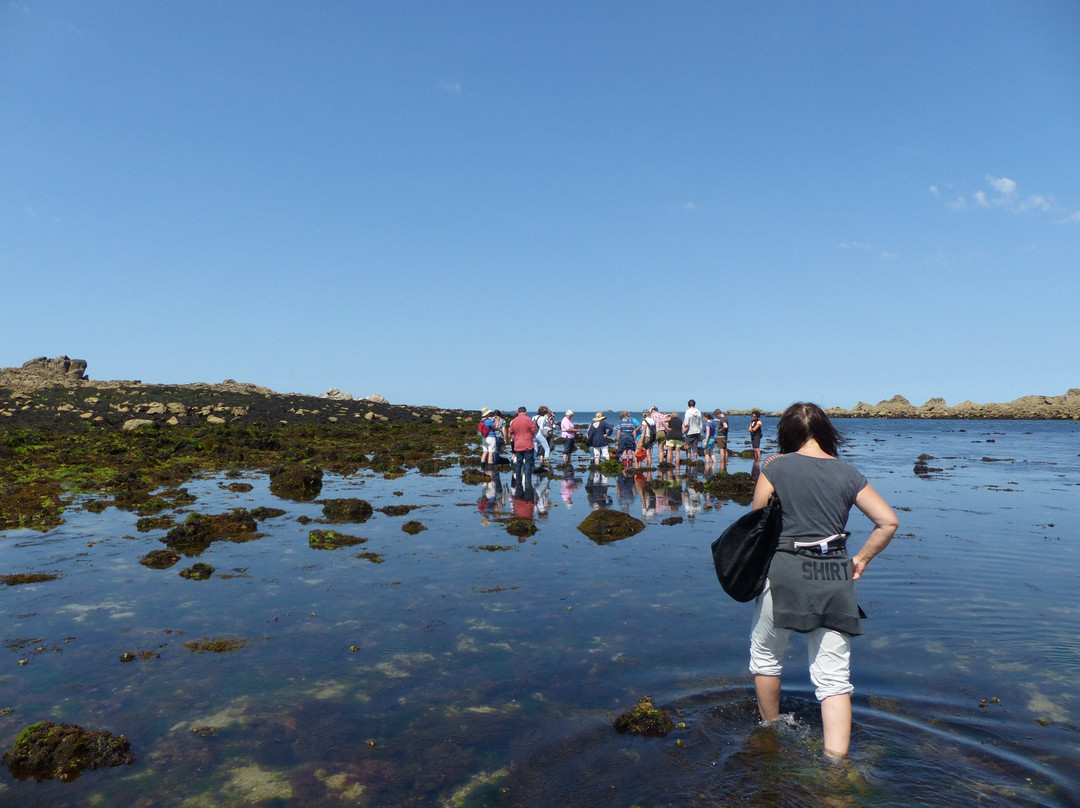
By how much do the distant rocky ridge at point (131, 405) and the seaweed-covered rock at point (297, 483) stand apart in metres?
19.1

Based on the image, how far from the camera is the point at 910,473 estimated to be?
2769 centimetres

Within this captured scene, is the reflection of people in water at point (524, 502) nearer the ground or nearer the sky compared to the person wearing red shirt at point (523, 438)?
nearer the ground

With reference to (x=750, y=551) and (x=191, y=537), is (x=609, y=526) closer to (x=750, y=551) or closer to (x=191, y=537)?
(x=191, y=537)

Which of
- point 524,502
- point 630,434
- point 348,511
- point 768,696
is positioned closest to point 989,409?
point 630,434

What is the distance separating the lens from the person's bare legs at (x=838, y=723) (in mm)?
4500

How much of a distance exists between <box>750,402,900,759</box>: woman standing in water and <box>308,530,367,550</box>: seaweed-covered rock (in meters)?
9.26

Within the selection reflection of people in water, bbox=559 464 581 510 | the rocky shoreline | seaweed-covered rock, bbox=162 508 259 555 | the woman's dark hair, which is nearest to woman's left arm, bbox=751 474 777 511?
the woman's dark hair

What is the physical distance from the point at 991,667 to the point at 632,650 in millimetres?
3687

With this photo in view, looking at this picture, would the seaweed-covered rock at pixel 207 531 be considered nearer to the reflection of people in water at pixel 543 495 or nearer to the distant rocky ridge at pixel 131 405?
the reflection of people in water at pixel 543 495

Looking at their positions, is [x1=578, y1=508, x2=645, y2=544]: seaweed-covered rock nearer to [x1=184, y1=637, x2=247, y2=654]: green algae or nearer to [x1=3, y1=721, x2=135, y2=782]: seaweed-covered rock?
[x1=184, y1=637, x2=247, y2=654]: green algae

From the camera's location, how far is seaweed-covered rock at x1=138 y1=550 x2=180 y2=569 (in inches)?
Result: 414

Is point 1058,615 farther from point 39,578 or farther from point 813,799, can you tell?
point 39,578

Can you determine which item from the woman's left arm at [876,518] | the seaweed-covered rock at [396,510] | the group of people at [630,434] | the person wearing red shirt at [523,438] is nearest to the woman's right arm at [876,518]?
the woman's left arm at [876,518]

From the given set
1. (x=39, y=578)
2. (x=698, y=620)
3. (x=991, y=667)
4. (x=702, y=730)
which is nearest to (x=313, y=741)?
(x=702, y=730)
